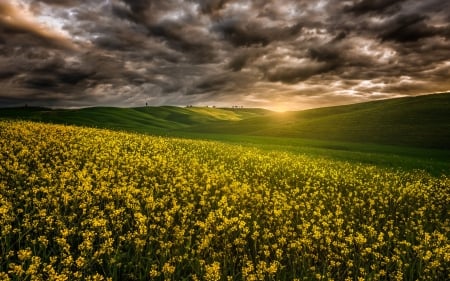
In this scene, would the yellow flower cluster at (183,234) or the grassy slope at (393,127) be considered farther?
the grassy slope at (393,127)

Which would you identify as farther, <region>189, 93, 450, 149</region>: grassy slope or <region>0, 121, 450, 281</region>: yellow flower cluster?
<region>189, 93, 450, 149</region>: grassy slope

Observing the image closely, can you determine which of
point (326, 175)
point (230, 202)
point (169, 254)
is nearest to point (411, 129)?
point (326, 175)

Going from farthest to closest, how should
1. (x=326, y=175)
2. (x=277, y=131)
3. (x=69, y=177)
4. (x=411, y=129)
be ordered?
1. (x=277, y=131)
2. (x=411, y=129)
3. (x=326, y=175)
4. (x=69, y=177)

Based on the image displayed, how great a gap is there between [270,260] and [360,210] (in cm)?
553

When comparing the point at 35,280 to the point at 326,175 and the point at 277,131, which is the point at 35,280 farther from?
the point at 277,131

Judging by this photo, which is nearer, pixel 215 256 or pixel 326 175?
pixel 215 256

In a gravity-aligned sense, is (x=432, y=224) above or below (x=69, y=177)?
below

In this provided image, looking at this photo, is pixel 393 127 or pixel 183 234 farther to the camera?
pixel 393 127

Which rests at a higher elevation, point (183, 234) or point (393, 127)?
point (393, 127)

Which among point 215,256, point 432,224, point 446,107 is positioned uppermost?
point 446,107

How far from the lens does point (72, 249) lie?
19.3 feet

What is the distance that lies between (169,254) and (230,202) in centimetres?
407

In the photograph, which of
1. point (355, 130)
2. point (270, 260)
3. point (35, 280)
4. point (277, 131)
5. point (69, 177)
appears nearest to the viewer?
point (35, 280)

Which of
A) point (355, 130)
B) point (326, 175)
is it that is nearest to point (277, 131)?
point (355, 130)
